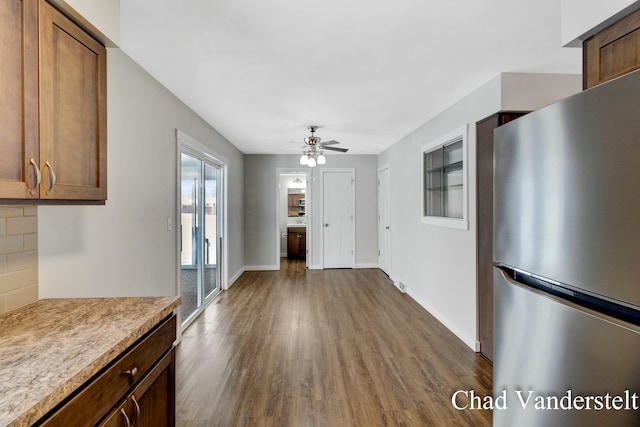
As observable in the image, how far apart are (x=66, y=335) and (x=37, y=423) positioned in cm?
43

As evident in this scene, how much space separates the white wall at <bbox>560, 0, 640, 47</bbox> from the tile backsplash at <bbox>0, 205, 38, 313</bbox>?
8.02ft

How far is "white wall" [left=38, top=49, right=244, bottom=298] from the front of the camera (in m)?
1.68

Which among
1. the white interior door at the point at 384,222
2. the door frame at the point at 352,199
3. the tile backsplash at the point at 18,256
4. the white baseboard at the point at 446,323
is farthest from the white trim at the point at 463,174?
the tile backsplash at the point at 18,256

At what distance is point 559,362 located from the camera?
832 millimetres

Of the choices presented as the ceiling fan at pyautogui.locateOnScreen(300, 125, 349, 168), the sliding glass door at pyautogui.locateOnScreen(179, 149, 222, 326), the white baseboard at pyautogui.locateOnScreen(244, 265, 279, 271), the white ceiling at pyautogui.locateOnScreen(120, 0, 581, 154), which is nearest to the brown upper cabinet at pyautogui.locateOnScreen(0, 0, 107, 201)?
the white ceiling at pyautogui.locateOnScreen(120, 0, 581, 154)

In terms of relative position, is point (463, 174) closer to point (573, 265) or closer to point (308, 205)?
point (573, 265)

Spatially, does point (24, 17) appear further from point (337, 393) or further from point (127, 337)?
point (337, 393)

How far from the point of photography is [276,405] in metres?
2.09

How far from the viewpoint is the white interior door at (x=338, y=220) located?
6508 mm

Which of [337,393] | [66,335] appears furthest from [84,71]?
[337,393]

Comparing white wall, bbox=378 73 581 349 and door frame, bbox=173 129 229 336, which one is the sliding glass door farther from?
white wall, bbox=378 73 581 349

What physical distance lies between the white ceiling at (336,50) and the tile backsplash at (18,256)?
1.23m

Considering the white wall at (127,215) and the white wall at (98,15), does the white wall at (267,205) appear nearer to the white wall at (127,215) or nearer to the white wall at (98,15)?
the white wall at (127,215)

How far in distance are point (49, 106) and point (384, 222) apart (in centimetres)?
554
